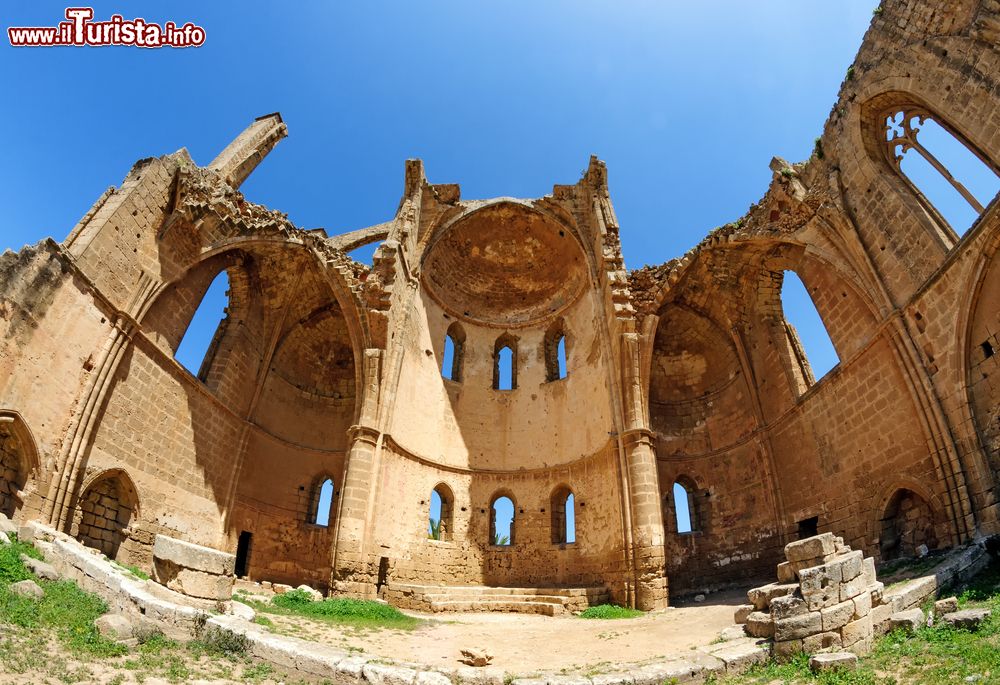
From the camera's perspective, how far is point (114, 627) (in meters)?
6.15

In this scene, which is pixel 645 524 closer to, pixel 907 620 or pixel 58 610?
pixel 907 620

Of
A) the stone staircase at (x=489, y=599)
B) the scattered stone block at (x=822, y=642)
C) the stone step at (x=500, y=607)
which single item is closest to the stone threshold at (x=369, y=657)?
the scattered stone block at (x=822, y=642)

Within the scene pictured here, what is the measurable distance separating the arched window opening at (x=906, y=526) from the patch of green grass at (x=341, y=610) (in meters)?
9.74

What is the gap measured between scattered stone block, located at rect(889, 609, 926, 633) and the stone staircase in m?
7.56

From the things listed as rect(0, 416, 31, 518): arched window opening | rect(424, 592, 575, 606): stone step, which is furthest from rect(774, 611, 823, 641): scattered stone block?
rect(0, 416, 31, 518): arched window opening

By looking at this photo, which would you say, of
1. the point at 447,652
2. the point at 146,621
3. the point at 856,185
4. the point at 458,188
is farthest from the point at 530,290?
the point at 146,621

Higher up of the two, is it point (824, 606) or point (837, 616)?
point (824, 606)

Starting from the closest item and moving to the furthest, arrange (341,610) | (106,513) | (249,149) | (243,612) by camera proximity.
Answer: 1. (243,612)
2. (341,610)
3. (106,513)
4. (249,149)

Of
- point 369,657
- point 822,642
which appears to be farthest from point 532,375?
point 822,642

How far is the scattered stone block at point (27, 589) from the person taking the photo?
6537 mm

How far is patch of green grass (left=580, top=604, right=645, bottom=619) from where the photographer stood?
12.1 metres

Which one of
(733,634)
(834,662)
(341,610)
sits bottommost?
(834,662)

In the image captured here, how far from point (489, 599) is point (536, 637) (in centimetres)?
384

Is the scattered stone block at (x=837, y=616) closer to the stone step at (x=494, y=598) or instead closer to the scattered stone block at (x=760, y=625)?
the scattered stone block at (x=760, y=625)
